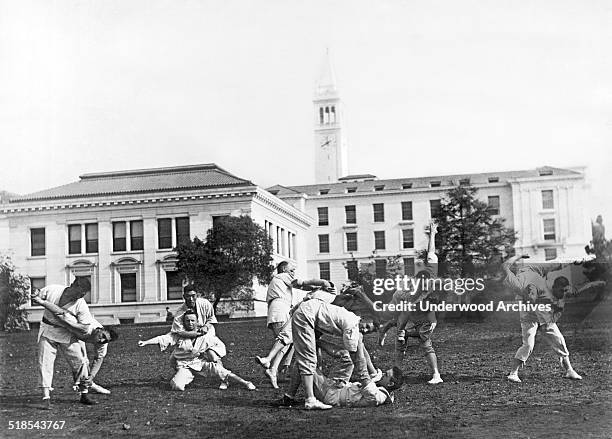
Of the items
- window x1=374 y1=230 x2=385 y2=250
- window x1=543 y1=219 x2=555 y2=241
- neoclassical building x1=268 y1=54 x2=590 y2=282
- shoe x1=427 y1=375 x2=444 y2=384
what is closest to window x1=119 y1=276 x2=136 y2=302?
neoclassical building x1=268 y1=54 x2=590 y2=282

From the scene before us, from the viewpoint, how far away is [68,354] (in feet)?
23.9

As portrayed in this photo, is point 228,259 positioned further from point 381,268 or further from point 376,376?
point 376,376

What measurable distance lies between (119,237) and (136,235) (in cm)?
18

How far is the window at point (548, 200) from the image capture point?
314 inches

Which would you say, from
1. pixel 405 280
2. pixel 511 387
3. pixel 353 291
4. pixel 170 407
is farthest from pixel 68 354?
pixel 511 387

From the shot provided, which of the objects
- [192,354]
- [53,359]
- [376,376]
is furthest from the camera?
[192,354]

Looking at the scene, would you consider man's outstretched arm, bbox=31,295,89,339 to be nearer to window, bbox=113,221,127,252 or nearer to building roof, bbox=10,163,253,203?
window, bbox=113,221,127,252

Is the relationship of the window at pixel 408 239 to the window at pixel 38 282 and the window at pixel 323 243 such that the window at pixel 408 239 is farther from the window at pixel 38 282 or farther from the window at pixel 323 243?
the window at pixel 38 282

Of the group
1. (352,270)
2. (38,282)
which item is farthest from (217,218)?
(38,282)

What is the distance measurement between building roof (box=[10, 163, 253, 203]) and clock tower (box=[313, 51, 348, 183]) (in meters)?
0.78

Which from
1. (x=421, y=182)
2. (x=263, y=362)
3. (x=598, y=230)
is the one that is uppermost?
(x=421, y=182)

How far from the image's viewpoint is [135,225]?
8727 millimetres

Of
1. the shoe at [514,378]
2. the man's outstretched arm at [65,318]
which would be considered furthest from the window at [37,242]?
the shoe at [514,378]

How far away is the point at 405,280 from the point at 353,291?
19.6 inches
